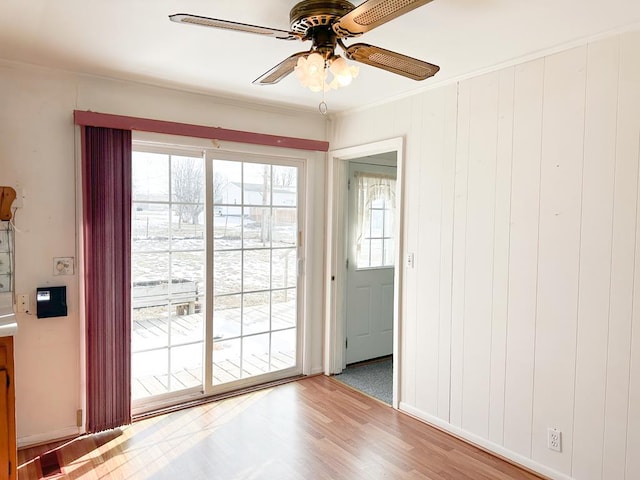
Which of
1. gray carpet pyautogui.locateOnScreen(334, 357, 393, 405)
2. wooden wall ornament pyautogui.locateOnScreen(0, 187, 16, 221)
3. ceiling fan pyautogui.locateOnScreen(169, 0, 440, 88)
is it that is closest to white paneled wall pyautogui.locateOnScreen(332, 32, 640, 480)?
gray carpet pyautogui.locateOnScreen(334, 357, 393, 405)

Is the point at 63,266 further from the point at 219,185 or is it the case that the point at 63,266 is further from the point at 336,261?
the point at 336,261

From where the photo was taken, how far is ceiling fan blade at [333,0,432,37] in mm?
1427

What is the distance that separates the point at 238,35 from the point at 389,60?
0.87m

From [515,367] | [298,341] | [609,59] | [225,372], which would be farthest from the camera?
[298,341]

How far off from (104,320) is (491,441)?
2.61 metres

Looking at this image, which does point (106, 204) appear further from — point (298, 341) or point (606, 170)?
point (606, 170)

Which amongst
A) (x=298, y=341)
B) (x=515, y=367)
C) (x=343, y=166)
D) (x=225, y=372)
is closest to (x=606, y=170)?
(x=515, y=367)

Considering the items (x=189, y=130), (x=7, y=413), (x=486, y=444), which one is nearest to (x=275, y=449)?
(x=486, y=444)

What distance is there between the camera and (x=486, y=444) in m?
2.81

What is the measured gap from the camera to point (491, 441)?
2787 millimetres

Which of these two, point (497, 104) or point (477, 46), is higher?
point (477, 46)

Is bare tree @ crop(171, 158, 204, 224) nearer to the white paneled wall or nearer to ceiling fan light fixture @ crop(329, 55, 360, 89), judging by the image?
the white paneled wall

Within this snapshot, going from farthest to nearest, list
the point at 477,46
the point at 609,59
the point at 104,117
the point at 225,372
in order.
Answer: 1. the point at 225,372
2. the point at 104,117
3. the point at 477,46
4. the point at 609,59

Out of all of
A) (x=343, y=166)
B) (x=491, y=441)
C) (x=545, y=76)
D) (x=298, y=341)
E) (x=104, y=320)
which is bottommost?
(x=491, y=441)
